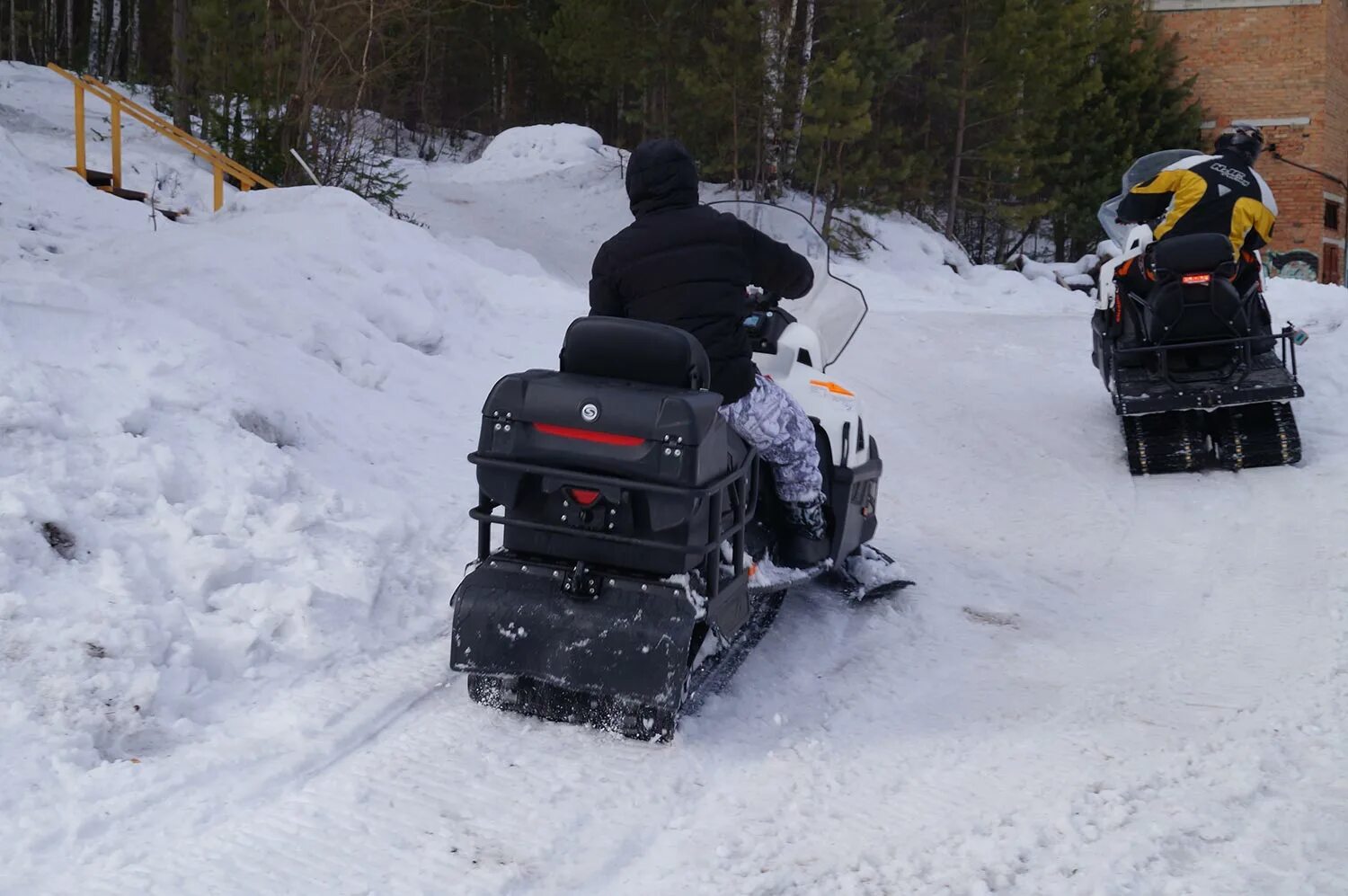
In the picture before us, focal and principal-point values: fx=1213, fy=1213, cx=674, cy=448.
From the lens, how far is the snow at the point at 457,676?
2764 mm

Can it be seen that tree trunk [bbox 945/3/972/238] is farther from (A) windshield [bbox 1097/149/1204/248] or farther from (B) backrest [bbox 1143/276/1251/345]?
(B) backrest [bbox 1143/276/1251/345]

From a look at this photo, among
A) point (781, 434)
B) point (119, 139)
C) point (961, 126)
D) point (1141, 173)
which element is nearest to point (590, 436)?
point (781, 434)

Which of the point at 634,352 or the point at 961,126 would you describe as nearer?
the point at 634,352

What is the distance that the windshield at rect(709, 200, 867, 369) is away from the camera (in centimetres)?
475

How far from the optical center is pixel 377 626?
4.07m

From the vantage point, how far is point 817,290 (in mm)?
4773

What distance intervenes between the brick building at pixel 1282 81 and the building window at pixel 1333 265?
91 centimetres

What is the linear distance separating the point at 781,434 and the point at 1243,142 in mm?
4991

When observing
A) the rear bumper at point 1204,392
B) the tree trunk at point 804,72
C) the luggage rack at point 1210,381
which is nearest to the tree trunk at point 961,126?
the tree trunk at point 804,72

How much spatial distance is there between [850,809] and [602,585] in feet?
2.96

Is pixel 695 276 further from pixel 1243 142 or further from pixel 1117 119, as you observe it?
pixel 1117 119

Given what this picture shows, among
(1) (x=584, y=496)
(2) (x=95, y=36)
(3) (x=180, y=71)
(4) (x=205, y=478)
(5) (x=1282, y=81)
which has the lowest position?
(4) (x=205, y=478)

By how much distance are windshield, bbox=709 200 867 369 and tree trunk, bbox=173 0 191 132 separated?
14490mm

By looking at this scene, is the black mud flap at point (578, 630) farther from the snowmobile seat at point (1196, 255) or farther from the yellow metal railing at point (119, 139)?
the yellow metal railing at point (119, 139)
